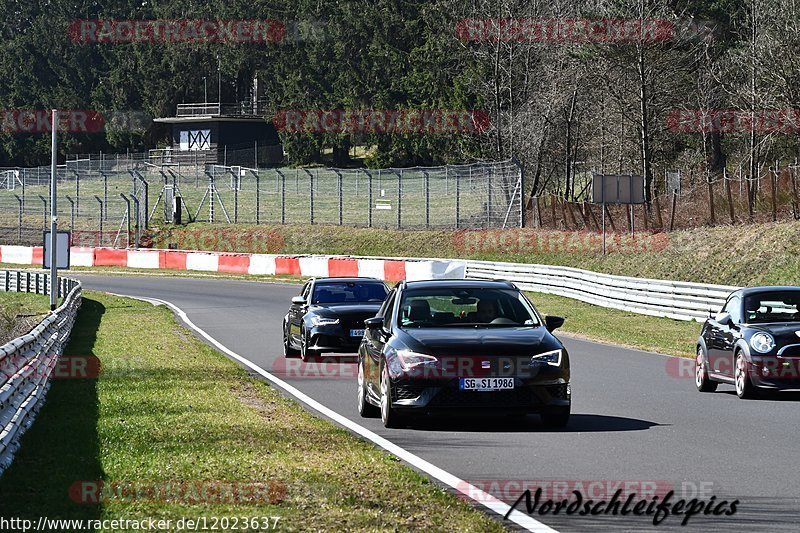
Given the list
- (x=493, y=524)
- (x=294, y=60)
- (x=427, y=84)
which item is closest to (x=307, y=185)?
(x=427, y=84)

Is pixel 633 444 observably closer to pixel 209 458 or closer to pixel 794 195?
pixel 209 458

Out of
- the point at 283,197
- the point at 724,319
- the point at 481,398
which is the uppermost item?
the point at 283,197

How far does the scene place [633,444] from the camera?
12.1 meters

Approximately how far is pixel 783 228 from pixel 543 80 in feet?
112

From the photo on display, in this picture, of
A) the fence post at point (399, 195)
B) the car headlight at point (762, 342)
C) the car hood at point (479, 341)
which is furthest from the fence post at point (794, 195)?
the car hood at point (479, 341)

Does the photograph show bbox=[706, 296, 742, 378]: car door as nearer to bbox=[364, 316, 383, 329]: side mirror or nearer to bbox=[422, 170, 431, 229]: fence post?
bbox=[364, 316, 383, 329]: side mirror

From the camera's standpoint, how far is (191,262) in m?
61.2

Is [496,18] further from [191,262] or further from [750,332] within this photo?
[750,332]

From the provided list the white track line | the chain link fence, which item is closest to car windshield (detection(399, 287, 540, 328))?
the white track line

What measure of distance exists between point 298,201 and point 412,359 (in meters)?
54.1

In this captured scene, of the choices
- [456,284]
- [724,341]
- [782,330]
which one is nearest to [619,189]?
[724,341]

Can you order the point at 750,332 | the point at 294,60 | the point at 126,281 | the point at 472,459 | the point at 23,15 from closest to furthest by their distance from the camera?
the point at 472,459, the point at 750,332, the point at 126,281, the point at 294,60, the point at 23,15

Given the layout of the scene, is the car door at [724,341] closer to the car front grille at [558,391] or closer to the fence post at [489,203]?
the car front grille at [558,391]

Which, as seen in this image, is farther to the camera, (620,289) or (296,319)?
(620,289)
